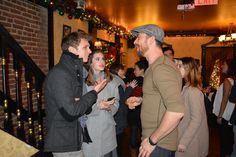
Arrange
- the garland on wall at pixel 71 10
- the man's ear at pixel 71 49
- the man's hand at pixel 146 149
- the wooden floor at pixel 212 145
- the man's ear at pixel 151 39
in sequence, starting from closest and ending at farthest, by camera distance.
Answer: the man's hand at pixel 146 149 < the man's ear at pixel 151 39 < the man's ear at pixel 71 49 < the wooden floor at pixel 212 145 < the garland on wall at pixel 71 10

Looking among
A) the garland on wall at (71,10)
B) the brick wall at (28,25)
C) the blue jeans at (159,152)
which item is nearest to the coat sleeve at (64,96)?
the blue jeans at (159,152)

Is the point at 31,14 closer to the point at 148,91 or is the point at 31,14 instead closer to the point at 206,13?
the point at 148,91

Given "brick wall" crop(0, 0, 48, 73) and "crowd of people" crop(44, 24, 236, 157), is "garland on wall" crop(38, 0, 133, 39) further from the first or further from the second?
"crowd of people" crop(44, 24, 236, 157)

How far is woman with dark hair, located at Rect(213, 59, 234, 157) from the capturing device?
4166 mm

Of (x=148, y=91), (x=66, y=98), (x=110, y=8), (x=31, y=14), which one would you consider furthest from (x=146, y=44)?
(x=110, y=8)

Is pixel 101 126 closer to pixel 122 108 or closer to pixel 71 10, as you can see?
pixel 122 108

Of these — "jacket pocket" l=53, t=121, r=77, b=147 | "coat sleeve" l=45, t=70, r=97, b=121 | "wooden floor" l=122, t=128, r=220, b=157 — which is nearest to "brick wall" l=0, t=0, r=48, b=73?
"wooden floor" l=122, t=128, r=220, b=157

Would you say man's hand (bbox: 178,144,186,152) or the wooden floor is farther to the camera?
the wooden floor

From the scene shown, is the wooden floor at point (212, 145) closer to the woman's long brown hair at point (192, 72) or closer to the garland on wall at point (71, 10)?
the woman's long brown hair at point (192, 72)

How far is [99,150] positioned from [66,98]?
3.06 feet

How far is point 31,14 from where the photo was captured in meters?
5.22

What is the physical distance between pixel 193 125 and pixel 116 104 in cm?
94

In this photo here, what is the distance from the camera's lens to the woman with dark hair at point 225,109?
417 centimetres

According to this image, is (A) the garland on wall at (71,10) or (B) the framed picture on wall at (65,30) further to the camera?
(B) the framed picture on wall at (65,30)
